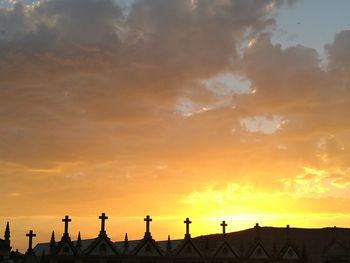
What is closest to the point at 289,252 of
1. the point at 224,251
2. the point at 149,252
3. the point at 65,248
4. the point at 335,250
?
the point at 335,250

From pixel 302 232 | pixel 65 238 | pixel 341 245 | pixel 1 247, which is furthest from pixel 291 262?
pixel 302 232

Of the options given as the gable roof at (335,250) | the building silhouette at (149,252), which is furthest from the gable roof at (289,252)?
the gable roof at (335,250)

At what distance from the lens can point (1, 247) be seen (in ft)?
188

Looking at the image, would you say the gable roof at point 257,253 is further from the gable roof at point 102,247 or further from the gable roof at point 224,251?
the gable roof at point 102,247

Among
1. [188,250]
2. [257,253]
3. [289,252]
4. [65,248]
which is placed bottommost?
[257,253]

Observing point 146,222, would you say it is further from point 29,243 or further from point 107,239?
point 29,243

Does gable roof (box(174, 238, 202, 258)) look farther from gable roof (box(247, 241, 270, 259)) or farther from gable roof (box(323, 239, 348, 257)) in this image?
gable roof (box(323, 239, 348, 257))

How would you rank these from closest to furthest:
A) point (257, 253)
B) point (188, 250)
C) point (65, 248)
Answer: point (65, 248), point (188, 250), point (257, 253)

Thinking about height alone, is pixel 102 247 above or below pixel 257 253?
above

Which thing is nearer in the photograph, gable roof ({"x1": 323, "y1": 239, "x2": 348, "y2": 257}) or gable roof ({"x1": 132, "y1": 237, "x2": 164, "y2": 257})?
gable roof ({"x1": 132, "y1": 237, "x2": 164, "y2": 257})

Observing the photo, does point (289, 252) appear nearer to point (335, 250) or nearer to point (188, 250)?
point (335, 250)

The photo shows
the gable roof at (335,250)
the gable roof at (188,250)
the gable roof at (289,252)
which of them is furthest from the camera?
the gable roof at (289,252)

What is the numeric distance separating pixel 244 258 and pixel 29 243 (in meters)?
27.8

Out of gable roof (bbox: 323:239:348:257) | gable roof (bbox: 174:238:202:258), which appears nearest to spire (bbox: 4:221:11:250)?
gable roof (bbox: 174:238:202:258)
